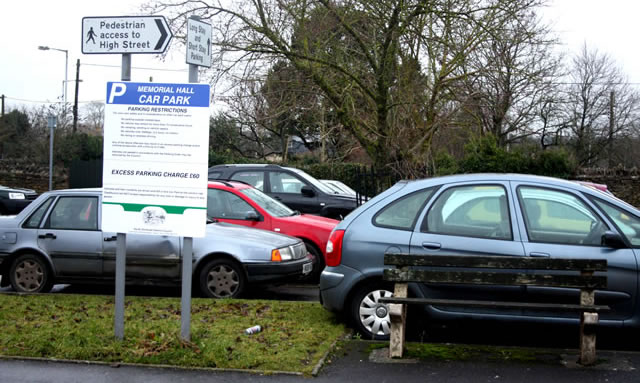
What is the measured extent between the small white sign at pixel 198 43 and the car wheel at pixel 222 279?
3.56 meters

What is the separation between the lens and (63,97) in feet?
146

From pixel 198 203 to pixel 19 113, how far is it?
47.2 meters

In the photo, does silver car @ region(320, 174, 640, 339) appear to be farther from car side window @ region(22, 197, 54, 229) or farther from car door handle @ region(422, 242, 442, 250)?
car side window @ region(22, 197, 54, 229)

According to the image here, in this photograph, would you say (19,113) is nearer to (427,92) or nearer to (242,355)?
(427,92)

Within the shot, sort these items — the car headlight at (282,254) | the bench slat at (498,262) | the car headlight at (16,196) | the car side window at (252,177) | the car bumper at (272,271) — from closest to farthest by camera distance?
the bench slat at (498,262) < the car bumper at (272,271) < the car headlight at (282,254) < the car side window at (252,177) < the car headlight at (16,196)

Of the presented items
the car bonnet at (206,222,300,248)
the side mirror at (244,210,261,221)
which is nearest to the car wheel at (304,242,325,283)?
the side mirror at (244,210,261,221)

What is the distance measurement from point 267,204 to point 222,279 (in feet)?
8.66

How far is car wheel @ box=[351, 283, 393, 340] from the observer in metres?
7.02

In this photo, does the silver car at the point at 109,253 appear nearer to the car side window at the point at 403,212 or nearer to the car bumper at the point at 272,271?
the car bumper at the point at 272,271

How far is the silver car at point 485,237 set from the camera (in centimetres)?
662

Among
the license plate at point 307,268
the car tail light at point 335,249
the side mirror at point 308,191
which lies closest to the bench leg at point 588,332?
the car tail light at point 335,249

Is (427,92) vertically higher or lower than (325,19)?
lower

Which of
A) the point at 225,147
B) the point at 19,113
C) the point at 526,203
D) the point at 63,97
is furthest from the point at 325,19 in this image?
the point at 19,113

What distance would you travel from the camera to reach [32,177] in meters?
35.4
